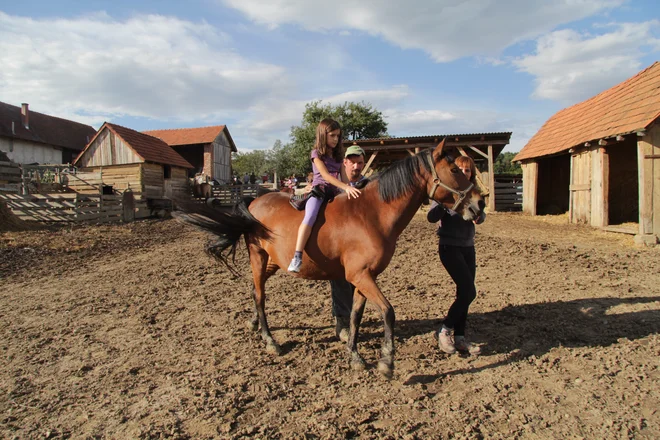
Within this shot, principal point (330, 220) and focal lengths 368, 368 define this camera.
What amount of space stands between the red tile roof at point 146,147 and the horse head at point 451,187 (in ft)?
73.4

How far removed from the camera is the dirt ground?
8.24ft

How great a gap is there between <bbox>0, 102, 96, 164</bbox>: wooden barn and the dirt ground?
38587 mm

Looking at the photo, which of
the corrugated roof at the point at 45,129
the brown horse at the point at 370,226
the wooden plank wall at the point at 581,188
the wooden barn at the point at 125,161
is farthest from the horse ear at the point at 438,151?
the corrugated roof at the point at 45,129

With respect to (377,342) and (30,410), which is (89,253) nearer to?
(30,410)

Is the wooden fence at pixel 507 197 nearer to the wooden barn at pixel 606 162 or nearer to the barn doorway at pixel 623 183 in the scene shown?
the wooden barn at pixel 606 162

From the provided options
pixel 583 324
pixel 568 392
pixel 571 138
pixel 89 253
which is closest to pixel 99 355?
pixel 568 392

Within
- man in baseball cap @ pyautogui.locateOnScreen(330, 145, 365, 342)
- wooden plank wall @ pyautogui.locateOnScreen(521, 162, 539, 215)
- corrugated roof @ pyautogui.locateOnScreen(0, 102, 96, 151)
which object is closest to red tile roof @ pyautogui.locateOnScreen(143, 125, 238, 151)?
corrugated roof @ pyautogui.locateOnScreen(0, 102, 96, 151)

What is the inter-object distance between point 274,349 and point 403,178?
81.4 inches

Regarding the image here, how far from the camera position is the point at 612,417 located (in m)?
2.53

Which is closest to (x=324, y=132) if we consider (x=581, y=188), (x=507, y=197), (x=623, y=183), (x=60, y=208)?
(x=581, y=188)

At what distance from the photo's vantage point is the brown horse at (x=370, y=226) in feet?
10.2

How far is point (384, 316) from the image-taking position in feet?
10.1

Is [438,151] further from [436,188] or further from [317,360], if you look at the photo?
[317,360]

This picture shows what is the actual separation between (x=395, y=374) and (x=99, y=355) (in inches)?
109
